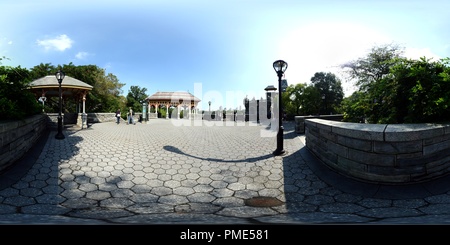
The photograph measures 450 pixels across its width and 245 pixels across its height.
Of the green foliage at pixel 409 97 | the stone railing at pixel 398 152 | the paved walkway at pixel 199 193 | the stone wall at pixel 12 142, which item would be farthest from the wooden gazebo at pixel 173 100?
the stone railing at pixel 398 152

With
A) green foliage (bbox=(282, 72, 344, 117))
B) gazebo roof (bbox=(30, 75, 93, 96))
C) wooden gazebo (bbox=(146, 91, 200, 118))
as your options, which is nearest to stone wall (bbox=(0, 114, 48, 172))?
gazebo roof (bbox=(30, 75, 93, 96))

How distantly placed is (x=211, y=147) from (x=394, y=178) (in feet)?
17.5

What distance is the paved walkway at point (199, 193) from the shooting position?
283cm

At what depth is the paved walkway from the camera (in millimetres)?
2830

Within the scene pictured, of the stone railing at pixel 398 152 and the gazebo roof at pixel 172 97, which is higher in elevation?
the gazebo roof at pixel 172 97

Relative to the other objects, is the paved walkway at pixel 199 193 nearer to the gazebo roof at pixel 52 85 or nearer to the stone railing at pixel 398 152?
the stone railing at pixel 398 152

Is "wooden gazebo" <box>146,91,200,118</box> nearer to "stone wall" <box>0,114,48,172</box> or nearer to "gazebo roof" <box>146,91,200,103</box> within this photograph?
"gazebo roof" <box>146,91,200,103</box>

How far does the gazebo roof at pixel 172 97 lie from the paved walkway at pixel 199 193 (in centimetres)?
2966

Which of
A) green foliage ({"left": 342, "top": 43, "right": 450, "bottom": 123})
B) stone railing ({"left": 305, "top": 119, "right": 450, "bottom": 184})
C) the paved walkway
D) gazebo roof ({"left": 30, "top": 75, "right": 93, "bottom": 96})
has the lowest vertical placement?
the paved walkway

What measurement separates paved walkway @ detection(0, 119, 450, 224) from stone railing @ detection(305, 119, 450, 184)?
0.67 ft

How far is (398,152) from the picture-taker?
3523 millimetres

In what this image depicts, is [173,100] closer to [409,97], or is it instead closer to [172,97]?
[172,97]

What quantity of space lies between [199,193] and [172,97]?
32830 mm

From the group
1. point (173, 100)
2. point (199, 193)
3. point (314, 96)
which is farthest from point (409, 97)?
point (173, 100)
